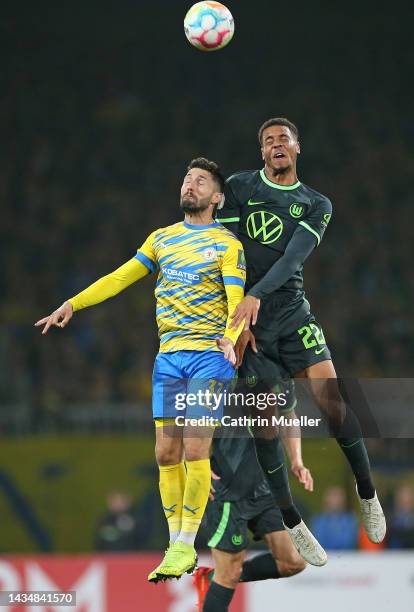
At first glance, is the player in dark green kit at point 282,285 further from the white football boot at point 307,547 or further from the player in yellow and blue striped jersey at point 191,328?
the player in yellow and blue striped jersey at point 191,328

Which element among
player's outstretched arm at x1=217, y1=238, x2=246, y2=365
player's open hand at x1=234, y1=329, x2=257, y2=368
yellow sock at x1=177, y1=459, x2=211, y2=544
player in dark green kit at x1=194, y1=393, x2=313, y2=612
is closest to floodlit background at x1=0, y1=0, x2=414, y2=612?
player in dark green kit at x1=194, y1=393, x2=313, y2=612

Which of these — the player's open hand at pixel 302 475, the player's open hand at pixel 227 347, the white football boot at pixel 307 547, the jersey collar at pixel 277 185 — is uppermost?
the jersey collar at pixel 277 185

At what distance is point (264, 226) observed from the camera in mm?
7371

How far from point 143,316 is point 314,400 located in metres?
8.81

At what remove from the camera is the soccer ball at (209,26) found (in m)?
7.62

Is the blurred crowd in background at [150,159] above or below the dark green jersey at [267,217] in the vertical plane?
above

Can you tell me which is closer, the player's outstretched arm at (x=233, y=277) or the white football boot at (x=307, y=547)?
the player's outstretched arm at (x=233, y=277)

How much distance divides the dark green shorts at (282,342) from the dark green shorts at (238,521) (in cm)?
140

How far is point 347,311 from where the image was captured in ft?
52.9

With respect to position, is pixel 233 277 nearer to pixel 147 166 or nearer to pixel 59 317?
pixel 59 317

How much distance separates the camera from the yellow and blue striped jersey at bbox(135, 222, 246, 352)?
23.1 ft

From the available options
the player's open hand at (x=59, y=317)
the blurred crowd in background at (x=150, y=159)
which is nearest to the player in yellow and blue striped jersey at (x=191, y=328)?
the player's open hand at (x=59, y=317)

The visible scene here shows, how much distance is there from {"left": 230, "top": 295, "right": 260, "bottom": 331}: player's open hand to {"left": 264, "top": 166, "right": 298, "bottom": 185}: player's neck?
922mm

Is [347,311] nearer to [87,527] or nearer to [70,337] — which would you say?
[70,337]
